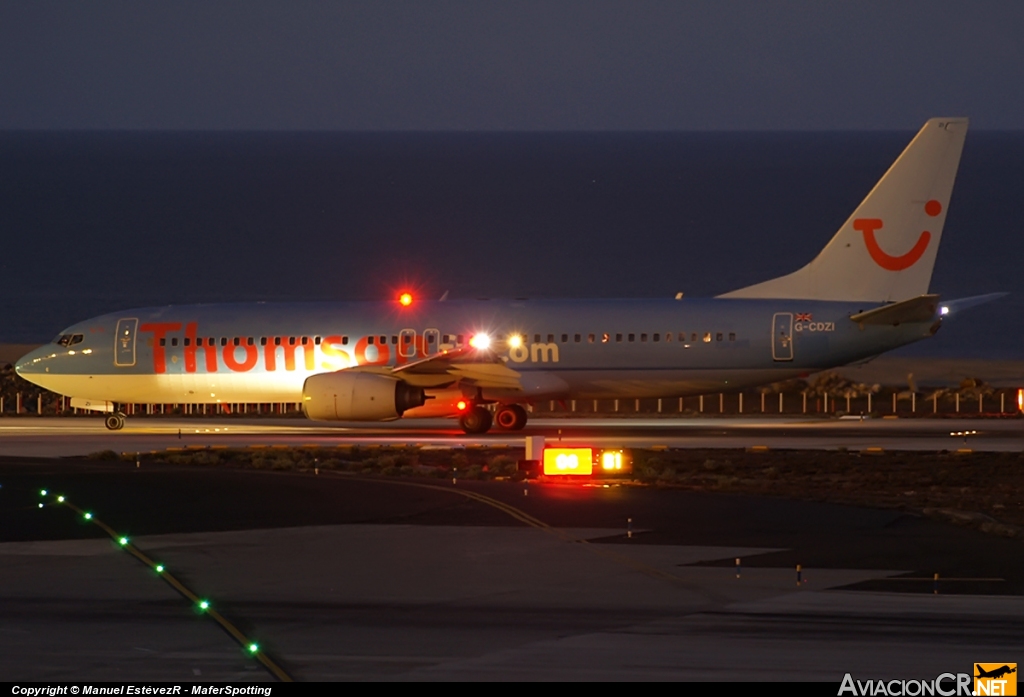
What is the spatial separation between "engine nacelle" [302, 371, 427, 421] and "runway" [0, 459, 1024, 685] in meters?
12.0

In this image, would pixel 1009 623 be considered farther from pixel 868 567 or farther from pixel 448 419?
pixel 448 419

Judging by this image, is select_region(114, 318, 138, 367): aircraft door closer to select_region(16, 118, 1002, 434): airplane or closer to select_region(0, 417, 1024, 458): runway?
select_region(16, 118, 1002, 434): airplane

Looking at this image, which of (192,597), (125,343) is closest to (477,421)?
(125,343)

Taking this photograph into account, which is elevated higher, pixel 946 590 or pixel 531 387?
pixel 531 387

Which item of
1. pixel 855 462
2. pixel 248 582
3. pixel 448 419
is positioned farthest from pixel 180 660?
pixel 448 419

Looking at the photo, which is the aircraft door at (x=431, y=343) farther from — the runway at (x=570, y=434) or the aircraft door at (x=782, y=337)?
the aircraft door at (x=782, y=337)

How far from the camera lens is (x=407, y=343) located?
136 feet

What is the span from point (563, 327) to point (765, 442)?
641 centimetres

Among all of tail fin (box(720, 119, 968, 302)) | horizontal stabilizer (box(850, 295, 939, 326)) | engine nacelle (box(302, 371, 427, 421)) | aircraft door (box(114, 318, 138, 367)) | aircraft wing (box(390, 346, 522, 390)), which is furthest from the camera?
aircraft door (box(114, 318, 138, 367))

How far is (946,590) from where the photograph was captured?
18266 mm

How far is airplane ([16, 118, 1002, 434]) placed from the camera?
130 ft

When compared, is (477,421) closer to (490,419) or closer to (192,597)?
(490,419)

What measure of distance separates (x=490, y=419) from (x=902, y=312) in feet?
34.5

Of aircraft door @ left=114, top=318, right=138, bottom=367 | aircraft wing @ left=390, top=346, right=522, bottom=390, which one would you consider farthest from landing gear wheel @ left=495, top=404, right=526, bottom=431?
aircraft door @ left=114, top=318, right=138, bottom=367
